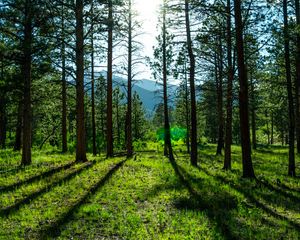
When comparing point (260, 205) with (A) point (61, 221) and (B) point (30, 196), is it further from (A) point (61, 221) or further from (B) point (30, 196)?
(B) point (30, 196)

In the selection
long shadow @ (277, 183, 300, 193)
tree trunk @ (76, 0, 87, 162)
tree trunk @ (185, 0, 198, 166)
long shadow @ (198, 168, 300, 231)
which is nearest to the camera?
long shadow @ (198, 168, 300, 231)

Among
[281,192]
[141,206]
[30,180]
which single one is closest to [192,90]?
[281,192]

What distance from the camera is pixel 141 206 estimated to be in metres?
8.52

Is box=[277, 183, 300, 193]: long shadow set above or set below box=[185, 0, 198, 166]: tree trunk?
below

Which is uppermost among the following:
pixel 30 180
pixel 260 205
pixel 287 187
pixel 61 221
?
pixel 30 180

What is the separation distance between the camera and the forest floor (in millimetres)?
6715

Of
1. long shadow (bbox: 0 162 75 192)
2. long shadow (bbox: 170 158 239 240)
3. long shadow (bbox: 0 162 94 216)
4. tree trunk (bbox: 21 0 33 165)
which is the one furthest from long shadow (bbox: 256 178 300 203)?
tree trunk (bbox: 21 0 33 165)

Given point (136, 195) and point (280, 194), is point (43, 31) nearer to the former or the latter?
point (136, 195)

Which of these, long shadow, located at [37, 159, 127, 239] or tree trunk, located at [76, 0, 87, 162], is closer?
long shadow, located at [37, 159, 127, 239]

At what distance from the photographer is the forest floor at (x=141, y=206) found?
6.71 meters

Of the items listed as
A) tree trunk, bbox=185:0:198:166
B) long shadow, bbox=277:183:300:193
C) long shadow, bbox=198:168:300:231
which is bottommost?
long shadow, bbox=277:183:300:193

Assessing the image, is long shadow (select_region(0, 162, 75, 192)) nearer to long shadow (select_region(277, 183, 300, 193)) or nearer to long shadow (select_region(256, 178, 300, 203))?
long shadow (select_region(256, 178, 300, 203))

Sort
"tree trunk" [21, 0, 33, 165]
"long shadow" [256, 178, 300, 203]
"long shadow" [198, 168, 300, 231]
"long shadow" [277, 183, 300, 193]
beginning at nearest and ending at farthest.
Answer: "long shadow" [198, 168, 300, 231] < "long shadow" [256, 178, 300, 203] < "long shadow" [277, 183, 300, 193] < "tree trunk" [21, 0, 33, 165]

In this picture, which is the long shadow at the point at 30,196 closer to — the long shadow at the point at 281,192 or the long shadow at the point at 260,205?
the long shadow at the point at 260,205
